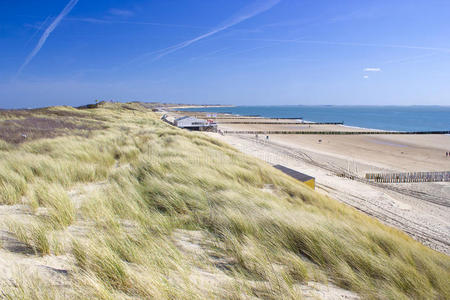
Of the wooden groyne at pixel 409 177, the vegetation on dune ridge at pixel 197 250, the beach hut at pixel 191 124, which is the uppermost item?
the beach hut at pixel 191 124

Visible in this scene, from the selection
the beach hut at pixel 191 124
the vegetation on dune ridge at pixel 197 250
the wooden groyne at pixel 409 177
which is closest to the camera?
the vegetation on dune ridge at pixel 197 250

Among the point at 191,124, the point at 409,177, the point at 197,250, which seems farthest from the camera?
the point at 191,124

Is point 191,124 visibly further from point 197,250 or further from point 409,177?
point 197,250

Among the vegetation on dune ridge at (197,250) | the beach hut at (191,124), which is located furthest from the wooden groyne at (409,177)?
the beach hut at (191,124)

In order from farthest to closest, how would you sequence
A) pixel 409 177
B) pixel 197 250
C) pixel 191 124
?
pixel 191 124
pixel 409 177
pixel 197 250

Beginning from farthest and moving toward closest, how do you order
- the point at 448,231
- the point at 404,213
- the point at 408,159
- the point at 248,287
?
the point at 408,159 → the point at 404,213 → the point at 448,231 → the point at 248,287

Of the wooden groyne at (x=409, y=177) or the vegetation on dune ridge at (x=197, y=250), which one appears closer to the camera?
the vegetation on dune ridge at (x=197, y=250)

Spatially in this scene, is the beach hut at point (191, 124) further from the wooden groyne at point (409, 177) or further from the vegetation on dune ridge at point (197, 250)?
the vegetation on dune ridge at point (197, 250)

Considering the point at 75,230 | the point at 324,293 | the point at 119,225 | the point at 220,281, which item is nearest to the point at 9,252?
the point at 75,230

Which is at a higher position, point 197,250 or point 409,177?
point 197,250

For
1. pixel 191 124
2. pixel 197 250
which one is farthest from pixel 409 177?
pixel 191 124

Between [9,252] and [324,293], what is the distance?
3210mm

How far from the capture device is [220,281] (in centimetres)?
222

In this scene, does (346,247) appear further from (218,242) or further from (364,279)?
(218,242)
